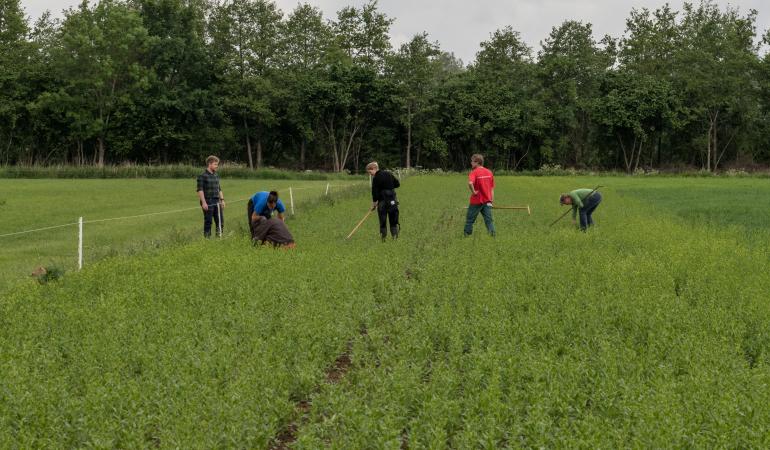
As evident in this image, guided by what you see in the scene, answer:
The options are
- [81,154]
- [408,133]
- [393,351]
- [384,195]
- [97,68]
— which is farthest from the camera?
[408,133]

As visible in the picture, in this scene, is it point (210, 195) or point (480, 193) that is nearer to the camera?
point (480, 193)

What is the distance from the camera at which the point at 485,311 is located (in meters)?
7.89

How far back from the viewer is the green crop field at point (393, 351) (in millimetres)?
4770

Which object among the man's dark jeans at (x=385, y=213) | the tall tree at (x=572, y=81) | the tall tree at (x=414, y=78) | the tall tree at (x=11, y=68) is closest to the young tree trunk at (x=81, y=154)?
the tall tree at (x=11, y=68)

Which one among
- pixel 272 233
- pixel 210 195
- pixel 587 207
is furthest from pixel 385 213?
pixel 587 207

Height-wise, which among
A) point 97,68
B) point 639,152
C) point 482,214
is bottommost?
point 482,214

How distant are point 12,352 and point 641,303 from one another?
704 centimetres

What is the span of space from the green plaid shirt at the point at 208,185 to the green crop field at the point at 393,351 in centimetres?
328

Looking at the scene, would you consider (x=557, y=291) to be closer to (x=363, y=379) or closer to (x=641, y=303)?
(x=641, y=303)

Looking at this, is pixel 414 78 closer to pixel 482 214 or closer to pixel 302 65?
pixel 302 65

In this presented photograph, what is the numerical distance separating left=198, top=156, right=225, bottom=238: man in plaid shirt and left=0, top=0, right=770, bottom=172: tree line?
46.7 metres

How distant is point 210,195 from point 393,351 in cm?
994

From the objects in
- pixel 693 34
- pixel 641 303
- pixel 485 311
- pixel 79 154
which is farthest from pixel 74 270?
pixel 693 34

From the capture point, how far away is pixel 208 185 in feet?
49.8
